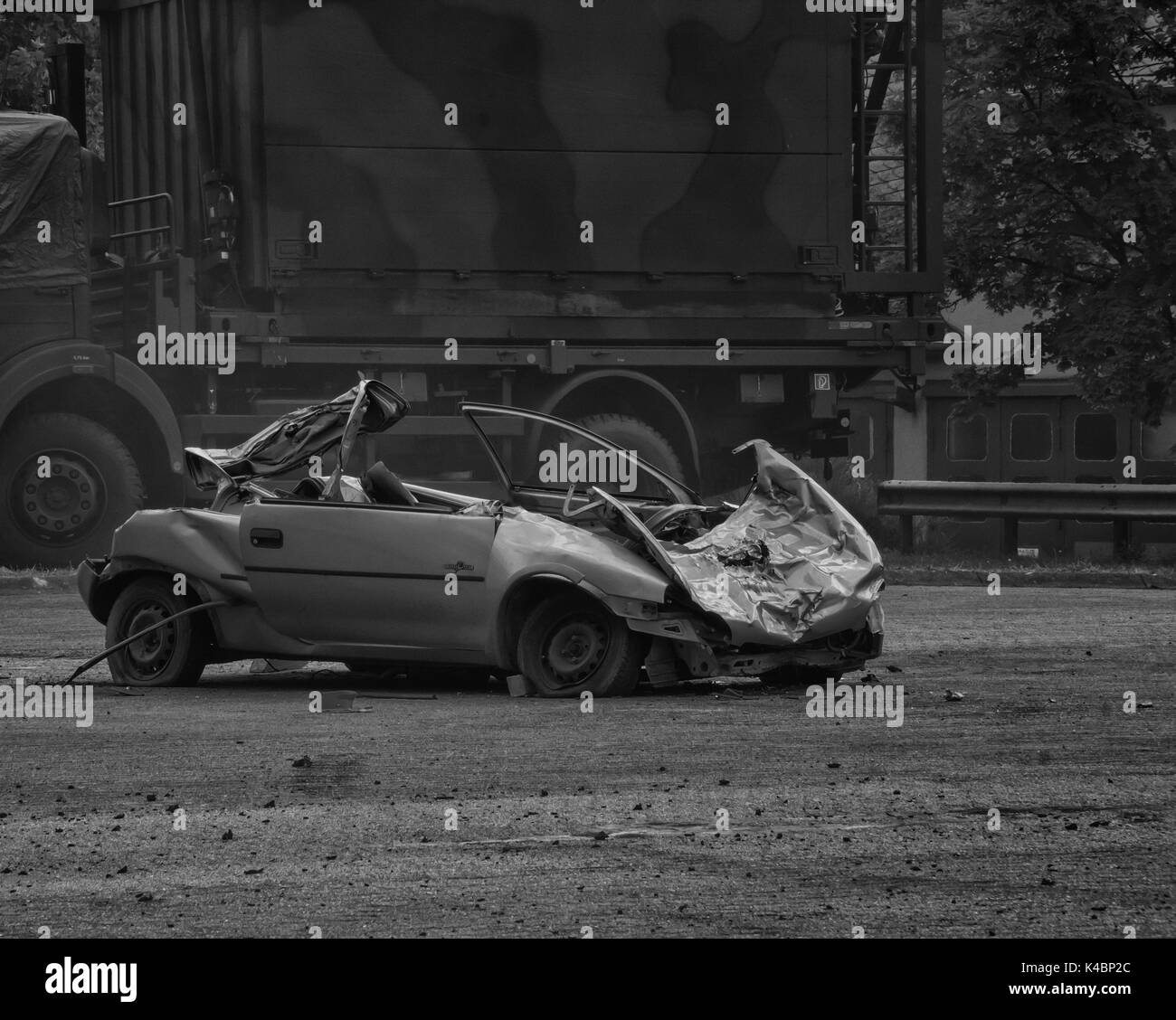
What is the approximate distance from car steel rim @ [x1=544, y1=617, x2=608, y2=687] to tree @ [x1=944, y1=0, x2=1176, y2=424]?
1183cm

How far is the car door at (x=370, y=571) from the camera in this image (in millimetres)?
9297

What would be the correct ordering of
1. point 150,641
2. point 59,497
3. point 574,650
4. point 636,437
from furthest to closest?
point 636,437 → point 59,497 → point 150,641 → point 574,650

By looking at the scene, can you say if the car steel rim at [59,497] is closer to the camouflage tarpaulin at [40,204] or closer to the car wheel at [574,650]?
the camouflage tarpaulin at [40,204]

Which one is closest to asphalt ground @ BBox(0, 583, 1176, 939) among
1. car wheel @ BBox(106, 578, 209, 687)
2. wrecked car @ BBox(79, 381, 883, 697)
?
car wheel @ BBox(106, 578, 209, 687)

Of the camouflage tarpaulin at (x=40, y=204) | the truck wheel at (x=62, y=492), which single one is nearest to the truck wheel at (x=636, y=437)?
the truck wheel at (x=62, y=492)

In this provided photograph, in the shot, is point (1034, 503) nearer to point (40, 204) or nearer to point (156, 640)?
point (40, 204)

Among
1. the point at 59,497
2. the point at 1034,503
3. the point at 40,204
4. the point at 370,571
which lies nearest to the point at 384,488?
the point at 370,571

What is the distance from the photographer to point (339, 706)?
30.2ft

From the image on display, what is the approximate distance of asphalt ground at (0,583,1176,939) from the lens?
5.10 m

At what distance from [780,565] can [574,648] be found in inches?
44.8

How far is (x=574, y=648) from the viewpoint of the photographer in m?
9.26

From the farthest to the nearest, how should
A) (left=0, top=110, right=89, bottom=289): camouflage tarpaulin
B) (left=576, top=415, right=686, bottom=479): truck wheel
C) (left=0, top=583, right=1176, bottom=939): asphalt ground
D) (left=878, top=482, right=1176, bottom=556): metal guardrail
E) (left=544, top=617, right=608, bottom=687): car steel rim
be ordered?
(left=878, top=482, right=1176, bottom=556): metal guardrail → (left=576, top=415, right=686, bottom=479): truck wheel → (left=0, top=110, right=89, bottom=289): camouflage tarpaulin → (left=544, top=617, right=608, bottom=687): car steel rim → (left=0, top=583, right=1176, bottom=939): asphalt ground

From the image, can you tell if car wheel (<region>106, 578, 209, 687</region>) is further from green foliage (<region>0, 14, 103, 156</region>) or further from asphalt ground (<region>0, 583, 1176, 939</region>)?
green foliage (<region>0, 14, 103, 156</region>)

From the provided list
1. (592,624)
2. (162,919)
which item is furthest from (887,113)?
(162,919)
